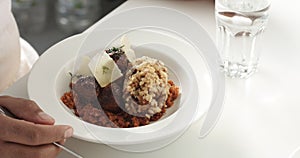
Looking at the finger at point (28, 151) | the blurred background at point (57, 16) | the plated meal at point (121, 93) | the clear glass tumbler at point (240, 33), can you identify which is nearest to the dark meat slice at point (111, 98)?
the plated meal at point (121, 93)

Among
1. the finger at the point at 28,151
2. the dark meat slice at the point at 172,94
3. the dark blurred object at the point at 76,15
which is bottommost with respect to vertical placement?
the dark blurred object at the point at 76,15

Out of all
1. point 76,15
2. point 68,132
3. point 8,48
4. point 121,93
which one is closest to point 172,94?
point 121,93

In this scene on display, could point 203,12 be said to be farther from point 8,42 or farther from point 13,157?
point 13,157

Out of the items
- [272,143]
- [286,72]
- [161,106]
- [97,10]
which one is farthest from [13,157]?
[97,10]

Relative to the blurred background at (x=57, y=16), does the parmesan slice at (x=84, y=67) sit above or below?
above

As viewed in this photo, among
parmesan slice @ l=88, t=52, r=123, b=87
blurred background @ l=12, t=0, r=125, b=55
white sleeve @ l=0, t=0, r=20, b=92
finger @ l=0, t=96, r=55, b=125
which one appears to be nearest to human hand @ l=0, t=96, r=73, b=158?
finger @ l=0, t=96, r=55, b=125

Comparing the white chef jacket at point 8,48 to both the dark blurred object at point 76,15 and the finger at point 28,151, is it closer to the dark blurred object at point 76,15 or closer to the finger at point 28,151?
the finger at point 28,151

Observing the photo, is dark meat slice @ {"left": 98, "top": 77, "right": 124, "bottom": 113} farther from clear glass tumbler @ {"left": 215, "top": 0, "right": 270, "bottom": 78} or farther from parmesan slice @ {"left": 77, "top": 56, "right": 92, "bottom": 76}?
clear glass tumbler @ {"left": 215, "top": 0, "right": 270, "bottom": 78}

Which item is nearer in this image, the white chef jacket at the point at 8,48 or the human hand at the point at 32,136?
the human hand at the point at 32,136
